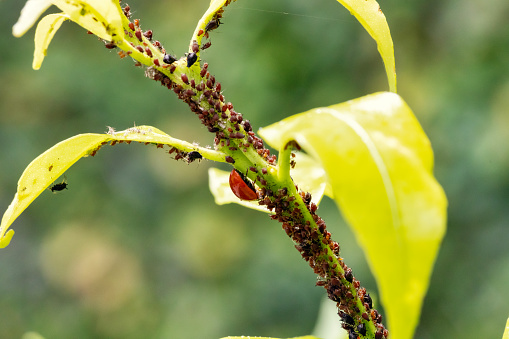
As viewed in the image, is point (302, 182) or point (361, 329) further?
point (302, 182)

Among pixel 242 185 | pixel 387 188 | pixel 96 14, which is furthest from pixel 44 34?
pixel 387 188

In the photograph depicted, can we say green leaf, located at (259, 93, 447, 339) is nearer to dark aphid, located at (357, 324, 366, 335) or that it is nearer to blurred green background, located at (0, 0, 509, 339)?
dark aphid, located at (357, 324, 366, 335)

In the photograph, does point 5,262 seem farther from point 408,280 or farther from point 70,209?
point 408,280

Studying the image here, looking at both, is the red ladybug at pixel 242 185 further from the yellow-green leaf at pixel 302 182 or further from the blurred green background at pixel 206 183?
the blurred green background at pixel 206 183

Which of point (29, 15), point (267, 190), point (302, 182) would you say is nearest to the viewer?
point (29, 15)

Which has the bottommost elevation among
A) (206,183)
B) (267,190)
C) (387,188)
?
(387,188)

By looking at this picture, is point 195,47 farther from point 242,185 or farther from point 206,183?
point 206,183

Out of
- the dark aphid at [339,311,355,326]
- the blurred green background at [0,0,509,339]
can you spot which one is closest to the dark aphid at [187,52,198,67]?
the dark aphid at [339,311,355,326]
